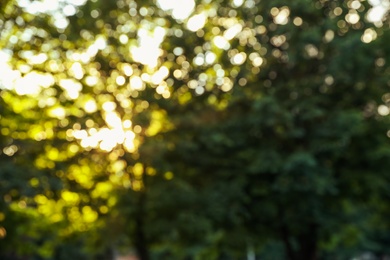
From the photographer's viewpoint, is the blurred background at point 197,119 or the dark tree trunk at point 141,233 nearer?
the blurred background at point 197,119

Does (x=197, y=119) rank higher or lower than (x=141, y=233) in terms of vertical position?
higher

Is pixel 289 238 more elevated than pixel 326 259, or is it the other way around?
pixel 326 259

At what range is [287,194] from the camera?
20.3 m

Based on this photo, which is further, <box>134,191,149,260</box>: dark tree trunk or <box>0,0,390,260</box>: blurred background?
<box>134,191,149,260</box>: dark tree trunk

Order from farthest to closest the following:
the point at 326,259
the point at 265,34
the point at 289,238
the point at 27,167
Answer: the point at 326,259
the point at 289,238
the point at 265,34
the point at 27,167

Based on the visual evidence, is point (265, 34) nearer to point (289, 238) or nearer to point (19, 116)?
point (289, 238)

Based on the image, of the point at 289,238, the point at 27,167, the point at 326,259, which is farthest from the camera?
the point at 326,259

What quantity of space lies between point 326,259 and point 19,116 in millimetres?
28077

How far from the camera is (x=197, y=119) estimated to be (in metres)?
21.3

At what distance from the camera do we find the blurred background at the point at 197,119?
20000 mm

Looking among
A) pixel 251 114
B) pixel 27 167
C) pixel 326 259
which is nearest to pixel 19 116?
pixel 27 167

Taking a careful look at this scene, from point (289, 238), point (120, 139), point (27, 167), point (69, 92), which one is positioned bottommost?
point (289, 238)

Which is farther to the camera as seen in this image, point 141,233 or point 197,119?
point 141,233

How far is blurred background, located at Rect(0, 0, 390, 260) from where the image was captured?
20000mm
